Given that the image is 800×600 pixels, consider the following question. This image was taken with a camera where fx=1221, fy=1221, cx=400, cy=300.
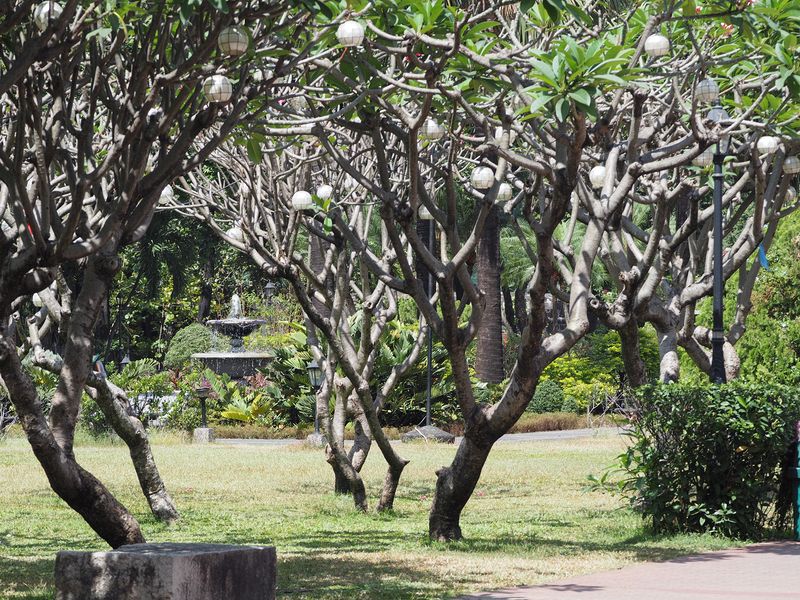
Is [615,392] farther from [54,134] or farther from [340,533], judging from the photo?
[54,134]

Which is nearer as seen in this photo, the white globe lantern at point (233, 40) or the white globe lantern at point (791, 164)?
the white globe lantern at point (233, 40)

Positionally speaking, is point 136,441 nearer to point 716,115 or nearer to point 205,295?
point 716,115

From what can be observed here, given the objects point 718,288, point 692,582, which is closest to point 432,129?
point 718,288

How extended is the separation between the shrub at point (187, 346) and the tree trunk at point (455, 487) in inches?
1271

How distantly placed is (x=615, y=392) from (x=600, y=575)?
28.7 m

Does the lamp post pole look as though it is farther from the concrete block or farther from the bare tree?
the concrete block

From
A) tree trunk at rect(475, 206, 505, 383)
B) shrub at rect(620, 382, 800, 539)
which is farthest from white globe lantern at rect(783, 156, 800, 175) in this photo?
tree trunk at rect(475, 206, 505, 383)

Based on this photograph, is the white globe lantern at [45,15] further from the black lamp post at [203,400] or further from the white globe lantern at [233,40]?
the black lamp post at [203,400]

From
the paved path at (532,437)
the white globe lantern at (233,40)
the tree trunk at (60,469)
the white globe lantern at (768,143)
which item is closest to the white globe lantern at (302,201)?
the white globe lantern at (768,143)

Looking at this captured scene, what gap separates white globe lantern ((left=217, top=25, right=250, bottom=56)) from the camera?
27.1 feet

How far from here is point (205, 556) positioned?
7.05 metres

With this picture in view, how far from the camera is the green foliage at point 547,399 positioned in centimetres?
3769

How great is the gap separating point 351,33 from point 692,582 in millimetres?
5007

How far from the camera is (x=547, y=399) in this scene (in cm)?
3797
